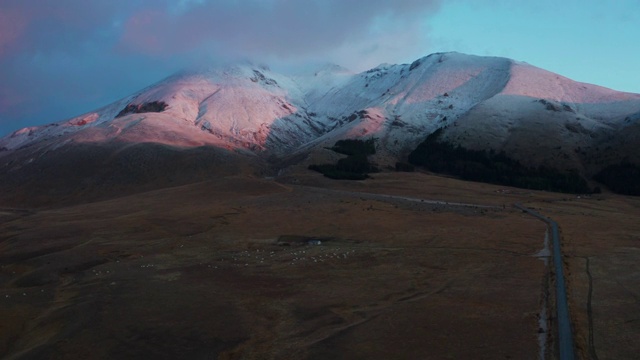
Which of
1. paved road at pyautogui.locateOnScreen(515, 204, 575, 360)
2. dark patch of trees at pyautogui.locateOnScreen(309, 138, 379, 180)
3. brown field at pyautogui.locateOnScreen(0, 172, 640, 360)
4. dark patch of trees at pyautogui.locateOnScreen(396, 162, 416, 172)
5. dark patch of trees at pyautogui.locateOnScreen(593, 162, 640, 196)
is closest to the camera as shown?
paved road at pyautogui.locateOnScreen(515, 204, 575, 360)

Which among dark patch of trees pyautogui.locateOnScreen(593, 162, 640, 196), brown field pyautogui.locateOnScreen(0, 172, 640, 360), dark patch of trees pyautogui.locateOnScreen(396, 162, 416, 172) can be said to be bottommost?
brown field pyautogui.locateOnScreen(0, 172, 640, 360)

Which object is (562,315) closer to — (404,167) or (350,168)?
(350,168)

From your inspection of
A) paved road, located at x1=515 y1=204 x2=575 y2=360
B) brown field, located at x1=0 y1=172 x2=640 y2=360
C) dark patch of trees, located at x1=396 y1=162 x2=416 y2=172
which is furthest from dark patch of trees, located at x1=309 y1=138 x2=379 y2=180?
paved road, located at x1=515 y1=204 x2=575 y2=360

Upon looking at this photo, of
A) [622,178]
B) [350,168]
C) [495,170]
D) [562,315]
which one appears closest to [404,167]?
[350,168]

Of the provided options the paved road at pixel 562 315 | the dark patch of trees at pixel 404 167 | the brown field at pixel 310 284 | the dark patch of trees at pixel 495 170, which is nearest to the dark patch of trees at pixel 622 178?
the dark patch of trees at pixel 495 170

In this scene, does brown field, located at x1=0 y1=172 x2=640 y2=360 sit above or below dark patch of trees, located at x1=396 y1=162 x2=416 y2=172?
below

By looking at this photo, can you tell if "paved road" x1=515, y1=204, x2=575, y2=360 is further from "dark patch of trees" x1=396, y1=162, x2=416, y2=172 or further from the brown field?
"dark patch of trees" x1=396, y1=162, x2=416, y2=172
